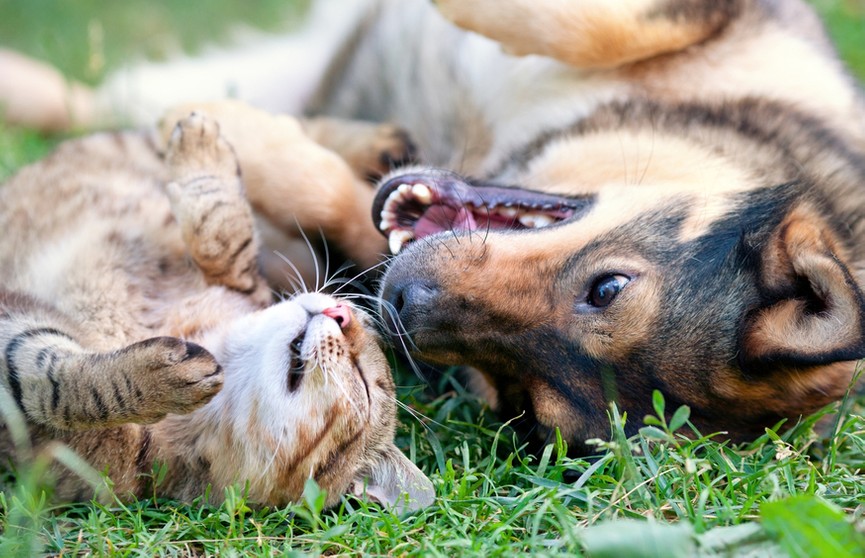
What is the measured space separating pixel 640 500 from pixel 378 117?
3270mm

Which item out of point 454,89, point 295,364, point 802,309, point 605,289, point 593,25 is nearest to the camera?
point 802,309

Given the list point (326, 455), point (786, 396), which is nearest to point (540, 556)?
point (326, 455)

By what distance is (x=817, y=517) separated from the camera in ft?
7.18

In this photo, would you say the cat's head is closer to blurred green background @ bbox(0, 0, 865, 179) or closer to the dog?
the dog

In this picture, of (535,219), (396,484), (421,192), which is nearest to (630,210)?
(535,219)

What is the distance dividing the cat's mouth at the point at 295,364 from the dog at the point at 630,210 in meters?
0.35

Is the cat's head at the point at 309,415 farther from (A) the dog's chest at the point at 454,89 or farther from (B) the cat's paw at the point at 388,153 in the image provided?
(A) the dog's chest at the point at 454,89

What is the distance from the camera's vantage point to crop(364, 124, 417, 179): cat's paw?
14.8 ft

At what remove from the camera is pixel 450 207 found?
368 cm

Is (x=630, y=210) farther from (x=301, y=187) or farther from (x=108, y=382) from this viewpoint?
(x=108, y=382)

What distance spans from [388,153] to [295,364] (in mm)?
1599

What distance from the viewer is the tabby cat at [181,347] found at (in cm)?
281

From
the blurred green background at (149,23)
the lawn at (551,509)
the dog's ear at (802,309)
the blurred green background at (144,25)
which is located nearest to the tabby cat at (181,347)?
the lawn at (551,509)

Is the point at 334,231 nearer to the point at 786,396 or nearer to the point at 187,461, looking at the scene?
the point at 187,461
